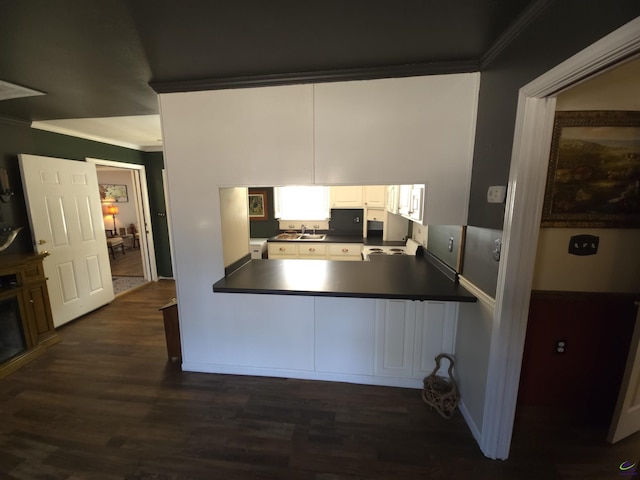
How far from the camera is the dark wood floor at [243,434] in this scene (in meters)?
1.47

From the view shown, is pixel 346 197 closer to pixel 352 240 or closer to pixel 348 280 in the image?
pixel 352 240

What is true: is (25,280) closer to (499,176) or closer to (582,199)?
(499,176)

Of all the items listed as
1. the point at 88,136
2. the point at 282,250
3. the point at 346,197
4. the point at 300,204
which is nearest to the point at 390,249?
the point at 346,197

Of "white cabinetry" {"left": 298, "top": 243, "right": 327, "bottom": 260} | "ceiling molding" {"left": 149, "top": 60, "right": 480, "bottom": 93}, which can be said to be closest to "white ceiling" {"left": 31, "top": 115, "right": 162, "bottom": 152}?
"ceiling molding" {"left": 149, "top": 60, "right": 480, "bottom": 93}

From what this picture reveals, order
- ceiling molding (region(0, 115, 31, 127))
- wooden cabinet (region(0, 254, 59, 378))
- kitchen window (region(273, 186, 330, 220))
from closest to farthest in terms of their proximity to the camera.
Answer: wooden cabinet (region(0, 254, 59, 378))
ceiling molding (region(0, 115, 31, 127))
kitchen window (region(273, 186, 330, 220))

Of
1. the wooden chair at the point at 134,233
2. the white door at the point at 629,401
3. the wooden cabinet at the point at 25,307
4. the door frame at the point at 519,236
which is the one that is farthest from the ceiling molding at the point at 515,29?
the wooden chair at the point at 134,233

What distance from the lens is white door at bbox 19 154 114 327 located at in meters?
2.79

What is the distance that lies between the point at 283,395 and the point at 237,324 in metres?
0.67

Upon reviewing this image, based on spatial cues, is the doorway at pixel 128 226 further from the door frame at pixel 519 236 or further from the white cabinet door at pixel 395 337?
the door frame at pixel 519 236

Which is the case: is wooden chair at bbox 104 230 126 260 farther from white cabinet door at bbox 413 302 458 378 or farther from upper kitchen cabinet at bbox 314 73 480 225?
white cabinet door at bbox 413 302 458 378

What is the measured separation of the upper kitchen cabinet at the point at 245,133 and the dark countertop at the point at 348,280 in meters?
0.75

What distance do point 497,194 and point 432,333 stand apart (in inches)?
45.9

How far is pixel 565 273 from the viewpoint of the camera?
1674mm

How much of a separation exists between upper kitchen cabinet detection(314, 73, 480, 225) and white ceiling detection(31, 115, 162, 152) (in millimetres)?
2175
